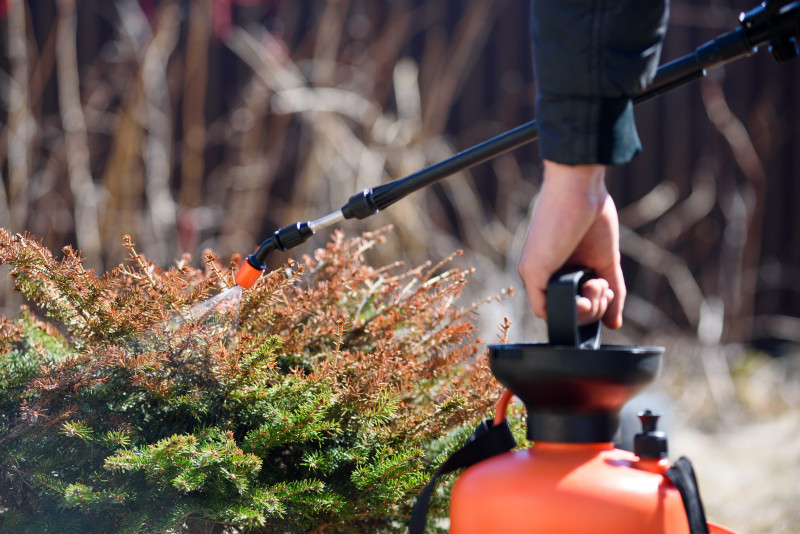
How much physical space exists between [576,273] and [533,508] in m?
0.27

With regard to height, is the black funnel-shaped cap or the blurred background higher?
the blurred background

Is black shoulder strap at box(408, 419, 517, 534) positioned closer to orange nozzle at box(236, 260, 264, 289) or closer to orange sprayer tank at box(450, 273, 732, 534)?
orange sprayer tank at box(450, 273, 732, 534)

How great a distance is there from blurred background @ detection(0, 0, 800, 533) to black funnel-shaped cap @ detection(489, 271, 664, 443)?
1.33 metres

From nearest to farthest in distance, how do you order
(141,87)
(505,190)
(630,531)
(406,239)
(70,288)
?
(630,531), (70,288), (141,87), (406,239), (505,190)

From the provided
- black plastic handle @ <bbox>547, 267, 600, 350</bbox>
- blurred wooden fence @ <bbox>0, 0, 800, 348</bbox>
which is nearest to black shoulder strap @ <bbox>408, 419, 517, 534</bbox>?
black plastic handle @ <bbox>547, 267, 600, 350</bbox>

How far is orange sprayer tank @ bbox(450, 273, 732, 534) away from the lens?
0.82 metres

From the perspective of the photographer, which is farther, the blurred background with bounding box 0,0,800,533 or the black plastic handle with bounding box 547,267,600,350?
the blurred background with bounding box 0,0,800,533

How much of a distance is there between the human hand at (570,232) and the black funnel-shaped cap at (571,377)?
29 mm

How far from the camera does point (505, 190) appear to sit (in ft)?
13.0

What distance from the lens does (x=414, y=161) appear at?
312cm

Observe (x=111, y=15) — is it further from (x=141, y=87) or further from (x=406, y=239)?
(x=406, y=239)

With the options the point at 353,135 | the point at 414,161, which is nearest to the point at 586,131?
the point at 414,161

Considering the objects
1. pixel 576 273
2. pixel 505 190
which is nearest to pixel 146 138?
pixel 505 190

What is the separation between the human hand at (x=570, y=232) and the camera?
0.88 meters
